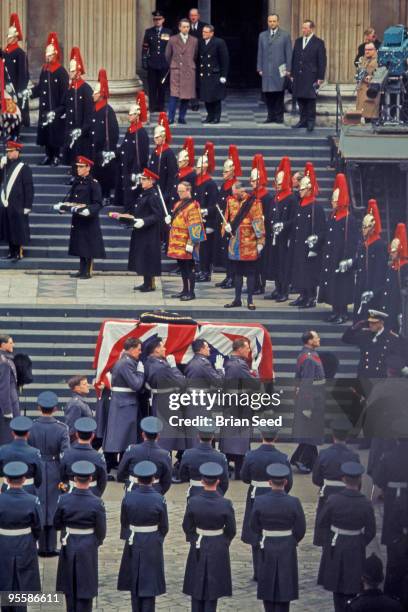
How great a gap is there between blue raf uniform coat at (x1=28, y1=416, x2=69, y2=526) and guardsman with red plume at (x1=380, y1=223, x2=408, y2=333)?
18.7ft

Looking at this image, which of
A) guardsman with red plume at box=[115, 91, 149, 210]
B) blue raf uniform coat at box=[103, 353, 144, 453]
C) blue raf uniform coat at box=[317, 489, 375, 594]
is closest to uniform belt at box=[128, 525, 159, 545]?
blue raf uniform coat at box=[317, 489, 375, 594]

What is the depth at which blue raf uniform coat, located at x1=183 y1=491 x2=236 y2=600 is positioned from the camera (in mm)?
19406

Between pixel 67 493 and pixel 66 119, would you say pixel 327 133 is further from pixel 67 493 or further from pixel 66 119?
pixel 67 493

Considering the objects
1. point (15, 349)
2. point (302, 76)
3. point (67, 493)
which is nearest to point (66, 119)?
point (302, 76)

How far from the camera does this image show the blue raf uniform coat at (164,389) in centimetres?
2357

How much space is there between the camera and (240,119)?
33719 millimetres

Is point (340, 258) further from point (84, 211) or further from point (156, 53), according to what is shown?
point (156, 53)

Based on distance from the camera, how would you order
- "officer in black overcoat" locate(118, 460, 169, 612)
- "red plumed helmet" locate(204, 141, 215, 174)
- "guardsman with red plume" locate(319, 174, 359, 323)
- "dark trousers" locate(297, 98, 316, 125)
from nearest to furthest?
"officer in black overcoat" locate(118, 460, 169, 612) → "guardsman with red plume" locate(319, 174, 359, 323) → "red plumed helmet" locate(204, 141, 215, 174) → "dark trousers" locate(297, 98, 316, 125)

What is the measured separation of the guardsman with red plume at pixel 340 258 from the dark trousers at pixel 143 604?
26.9 feet

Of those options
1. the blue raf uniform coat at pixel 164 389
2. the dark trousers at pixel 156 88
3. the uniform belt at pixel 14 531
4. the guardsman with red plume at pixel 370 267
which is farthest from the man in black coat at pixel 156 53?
the uniform belt at pixel 14 531

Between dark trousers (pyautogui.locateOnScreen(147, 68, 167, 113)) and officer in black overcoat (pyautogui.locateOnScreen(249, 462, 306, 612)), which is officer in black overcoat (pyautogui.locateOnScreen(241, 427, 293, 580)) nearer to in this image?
officer in black overcoat (pyautogui.locateOnScreen(249, 462, 306, 612))

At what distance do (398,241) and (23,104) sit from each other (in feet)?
27.6

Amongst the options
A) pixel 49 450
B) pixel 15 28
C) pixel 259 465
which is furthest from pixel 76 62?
pixel 259 465

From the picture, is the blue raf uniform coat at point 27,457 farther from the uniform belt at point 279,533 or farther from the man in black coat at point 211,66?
the man in black coat at point 211,66
